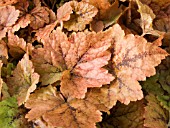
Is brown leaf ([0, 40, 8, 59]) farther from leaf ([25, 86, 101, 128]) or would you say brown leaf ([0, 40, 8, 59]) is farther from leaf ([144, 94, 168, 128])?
leaf ([144, 94, 168, 128])

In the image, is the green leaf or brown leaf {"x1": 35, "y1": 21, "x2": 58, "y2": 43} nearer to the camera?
the green leaf

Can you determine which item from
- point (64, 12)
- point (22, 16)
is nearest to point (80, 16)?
point (64, 12)

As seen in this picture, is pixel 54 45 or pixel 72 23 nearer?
pixel 54 45

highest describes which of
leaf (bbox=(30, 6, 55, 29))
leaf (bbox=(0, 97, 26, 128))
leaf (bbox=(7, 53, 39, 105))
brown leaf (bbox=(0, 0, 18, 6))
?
brown leaf (bbox=(0, 0, 18, 6))

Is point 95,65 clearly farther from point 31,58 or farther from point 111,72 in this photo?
point 31,58

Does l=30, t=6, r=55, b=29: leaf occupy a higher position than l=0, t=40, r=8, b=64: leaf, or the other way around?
l=30, t=6, r=55, b=29: leaf

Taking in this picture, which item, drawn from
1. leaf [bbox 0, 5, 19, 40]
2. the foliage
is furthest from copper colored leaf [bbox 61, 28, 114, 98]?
leaf [bbox 0, 5, 19, 40]

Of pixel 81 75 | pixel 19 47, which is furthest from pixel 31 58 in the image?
pixel 81 75
